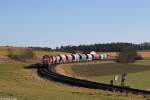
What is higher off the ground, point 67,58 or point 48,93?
point 48,93

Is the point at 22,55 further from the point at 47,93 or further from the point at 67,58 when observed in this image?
the point at 47,93

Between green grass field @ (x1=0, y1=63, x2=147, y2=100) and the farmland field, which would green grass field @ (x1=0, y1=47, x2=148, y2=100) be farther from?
the farmland field

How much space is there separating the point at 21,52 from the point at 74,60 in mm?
A: 24886

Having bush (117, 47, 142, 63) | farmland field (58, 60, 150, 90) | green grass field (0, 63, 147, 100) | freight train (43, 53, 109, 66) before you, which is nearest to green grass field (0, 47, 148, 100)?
green grass field (0, 63, 147, 100)

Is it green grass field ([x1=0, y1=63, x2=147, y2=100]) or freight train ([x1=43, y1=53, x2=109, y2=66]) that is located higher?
green grass field ([x1=0, y1=63, x2=147, y2=100])

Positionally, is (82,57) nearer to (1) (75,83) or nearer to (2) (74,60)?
(2) (74,60)

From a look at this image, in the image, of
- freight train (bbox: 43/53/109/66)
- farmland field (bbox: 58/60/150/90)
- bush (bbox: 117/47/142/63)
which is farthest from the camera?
bush (bbox: 117/47/142/63)

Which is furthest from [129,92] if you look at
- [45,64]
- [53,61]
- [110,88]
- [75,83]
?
[53,61]

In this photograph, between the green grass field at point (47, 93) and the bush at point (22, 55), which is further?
the bush at point (22, 55)

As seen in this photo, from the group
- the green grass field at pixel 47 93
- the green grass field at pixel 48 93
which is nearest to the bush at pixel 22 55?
the green grass field at pixel 48 93

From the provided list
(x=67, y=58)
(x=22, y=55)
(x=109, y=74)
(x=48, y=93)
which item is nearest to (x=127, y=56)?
(x=67, y=58)

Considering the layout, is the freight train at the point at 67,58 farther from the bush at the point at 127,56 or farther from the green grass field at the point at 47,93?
the green grass field at the point at 47,93

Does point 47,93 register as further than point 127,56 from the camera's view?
No

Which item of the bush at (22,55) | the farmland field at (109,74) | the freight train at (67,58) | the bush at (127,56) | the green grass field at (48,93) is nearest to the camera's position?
the green grass field at (48,93)
